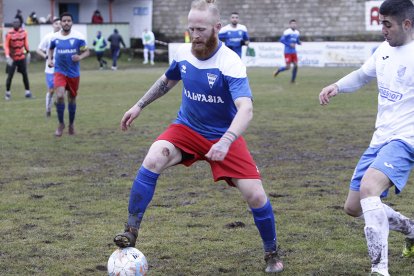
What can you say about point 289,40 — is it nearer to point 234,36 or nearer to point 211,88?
point 234,36

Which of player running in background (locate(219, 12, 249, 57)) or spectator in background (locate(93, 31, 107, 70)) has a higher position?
player running in background (locate(219, 12, 249, 57))

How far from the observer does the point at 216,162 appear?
6.07 meters

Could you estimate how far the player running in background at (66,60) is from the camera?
1423 cm

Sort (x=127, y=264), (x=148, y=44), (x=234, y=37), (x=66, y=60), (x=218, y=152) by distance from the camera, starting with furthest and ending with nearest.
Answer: (x=148, y=44)
(x=234, y=37)
(x=66, y=60)
(x=127, y=264)
(x=218, y=152)

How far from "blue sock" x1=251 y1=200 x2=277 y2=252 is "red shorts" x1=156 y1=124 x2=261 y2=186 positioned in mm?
246

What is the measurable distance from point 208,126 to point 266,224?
0.84 m

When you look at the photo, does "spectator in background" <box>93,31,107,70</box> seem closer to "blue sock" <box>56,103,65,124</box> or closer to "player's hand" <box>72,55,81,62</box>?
"blue sock" <box>56,103,65,124</box>

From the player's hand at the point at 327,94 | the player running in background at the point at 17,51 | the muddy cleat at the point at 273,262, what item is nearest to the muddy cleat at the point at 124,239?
the muddy cleat at the point at 273,262

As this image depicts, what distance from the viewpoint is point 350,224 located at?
299 inches

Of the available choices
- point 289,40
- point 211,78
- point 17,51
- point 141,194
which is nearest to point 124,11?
point 289,40

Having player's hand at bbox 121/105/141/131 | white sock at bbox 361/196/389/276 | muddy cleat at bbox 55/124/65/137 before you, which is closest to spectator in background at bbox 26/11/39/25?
muddy cleat at bbox 55/124/65/137

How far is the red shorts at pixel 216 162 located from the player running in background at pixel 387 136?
0.70 meters

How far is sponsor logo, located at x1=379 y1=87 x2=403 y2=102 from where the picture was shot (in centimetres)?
581

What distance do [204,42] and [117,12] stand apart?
4564 centimetres
